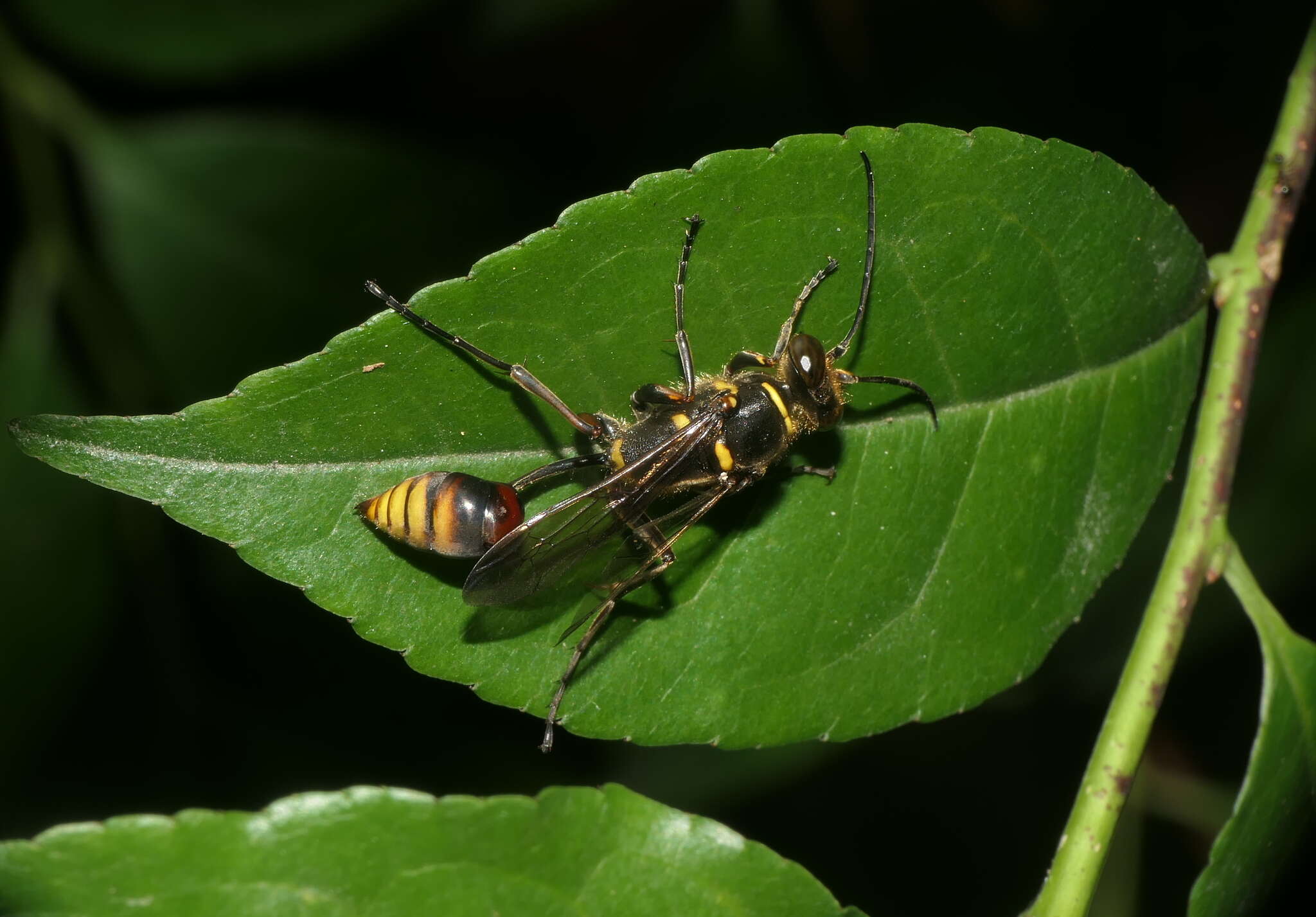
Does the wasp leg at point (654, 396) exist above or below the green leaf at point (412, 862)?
above

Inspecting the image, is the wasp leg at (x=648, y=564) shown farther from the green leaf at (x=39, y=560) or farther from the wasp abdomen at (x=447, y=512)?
the green leaf at (x=39, y=560)

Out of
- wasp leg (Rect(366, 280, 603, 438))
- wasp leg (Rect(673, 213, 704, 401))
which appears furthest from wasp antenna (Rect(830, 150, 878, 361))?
wasp leg (Rect(366, 280, 603, 438))

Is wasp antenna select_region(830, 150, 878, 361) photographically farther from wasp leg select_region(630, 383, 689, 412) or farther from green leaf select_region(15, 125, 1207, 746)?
wasp leg select_region(630, 383, 689, 412)

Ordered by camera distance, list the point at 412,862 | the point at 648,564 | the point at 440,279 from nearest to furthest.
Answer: the point at 412,862 < the point at 648,564 < the point at 440,279

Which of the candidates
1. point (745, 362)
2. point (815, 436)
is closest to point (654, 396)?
point (745, 362)

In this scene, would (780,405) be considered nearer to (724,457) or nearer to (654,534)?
(724,457)

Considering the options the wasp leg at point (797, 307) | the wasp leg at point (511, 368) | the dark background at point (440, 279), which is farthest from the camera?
the dark background at point (440, 279)

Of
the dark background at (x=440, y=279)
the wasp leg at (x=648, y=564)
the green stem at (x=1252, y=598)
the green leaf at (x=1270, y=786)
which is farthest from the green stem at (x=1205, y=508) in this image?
the dark background at (x=440, y=279)
